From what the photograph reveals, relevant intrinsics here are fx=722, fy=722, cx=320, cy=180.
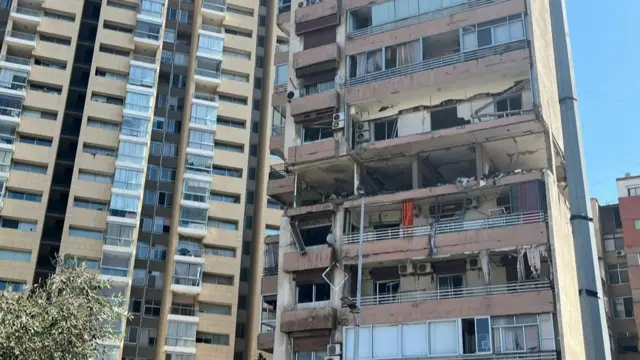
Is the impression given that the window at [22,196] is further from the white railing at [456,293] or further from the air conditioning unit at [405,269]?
the air conditioning unit at [405,269]

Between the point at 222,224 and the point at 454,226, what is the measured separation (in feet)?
99.5

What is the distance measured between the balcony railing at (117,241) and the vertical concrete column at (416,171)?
1074 inches

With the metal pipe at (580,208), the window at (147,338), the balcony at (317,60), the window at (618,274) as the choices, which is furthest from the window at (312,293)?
the window at (618,274)

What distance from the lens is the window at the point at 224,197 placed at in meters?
55.7

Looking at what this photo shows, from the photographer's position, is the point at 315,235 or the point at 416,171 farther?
the point at 315,235

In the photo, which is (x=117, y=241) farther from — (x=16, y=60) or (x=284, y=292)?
(x=284, y=292)

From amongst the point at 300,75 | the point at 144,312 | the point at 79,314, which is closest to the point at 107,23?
the point at 144,312

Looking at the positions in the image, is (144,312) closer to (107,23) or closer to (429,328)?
(107,23)

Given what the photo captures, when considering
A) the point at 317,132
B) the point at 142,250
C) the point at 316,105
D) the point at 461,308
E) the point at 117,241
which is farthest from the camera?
the point at 142,250

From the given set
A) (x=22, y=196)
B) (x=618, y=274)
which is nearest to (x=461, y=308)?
(x=618, y=274)

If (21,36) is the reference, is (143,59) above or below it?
below

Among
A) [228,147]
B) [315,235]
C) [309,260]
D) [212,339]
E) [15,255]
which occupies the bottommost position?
[212,339]

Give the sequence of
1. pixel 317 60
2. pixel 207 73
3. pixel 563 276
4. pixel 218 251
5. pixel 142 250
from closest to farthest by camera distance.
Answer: pixel 563 276 < pixel 317 60 < pixel 142 250 < pixel 218 251 < pixel 207 73

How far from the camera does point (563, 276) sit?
86.2ft
